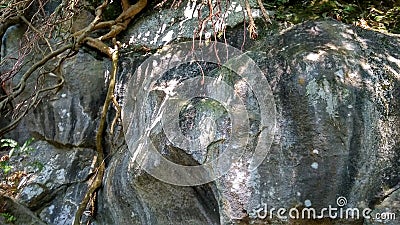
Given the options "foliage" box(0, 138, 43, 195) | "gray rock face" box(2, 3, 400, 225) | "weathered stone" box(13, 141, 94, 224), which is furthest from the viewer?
"foliage" box(0, 138, 43, 195)

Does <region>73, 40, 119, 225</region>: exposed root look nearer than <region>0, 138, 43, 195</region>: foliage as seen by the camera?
Yes

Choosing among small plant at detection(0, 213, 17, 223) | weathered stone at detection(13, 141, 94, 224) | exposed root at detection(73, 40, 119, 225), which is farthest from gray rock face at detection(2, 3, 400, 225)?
small plant at detection(0, 213, 17, 223)

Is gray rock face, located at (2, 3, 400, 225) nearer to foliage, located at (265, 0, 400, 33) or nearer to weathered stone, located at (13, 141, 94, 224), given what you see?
foliage, located at (265, 0, 400, 33)

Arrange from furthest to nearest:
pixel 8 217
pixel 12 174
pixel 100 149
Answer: pixel 12 174
pixel 100 149
pixel 8 217

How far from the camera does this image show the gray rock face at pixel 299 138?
2270 mm

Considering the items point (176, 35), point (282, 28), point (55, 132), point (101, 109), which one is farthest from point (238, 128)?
point (55, 132)

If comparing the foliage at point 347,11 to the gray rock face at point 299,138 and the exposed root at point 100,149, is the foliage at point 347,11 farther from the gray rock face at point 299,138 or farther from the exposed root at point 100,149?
the exposed root at point 100,149

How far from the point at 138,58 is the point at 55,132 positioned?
0.98 meters

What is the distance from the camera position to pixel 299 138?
7.58 ft

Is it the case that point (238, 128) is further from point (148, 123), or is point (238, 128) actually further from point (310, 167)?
point (148, 123)

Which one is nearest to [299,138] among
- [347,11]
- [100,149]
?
[347,11]

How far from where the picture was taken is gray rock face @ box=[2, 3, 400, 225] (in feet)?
7.45

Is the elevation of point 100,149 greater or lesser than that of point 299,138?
lesser

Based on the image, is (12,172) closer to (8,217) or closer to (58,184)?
(58,184)
